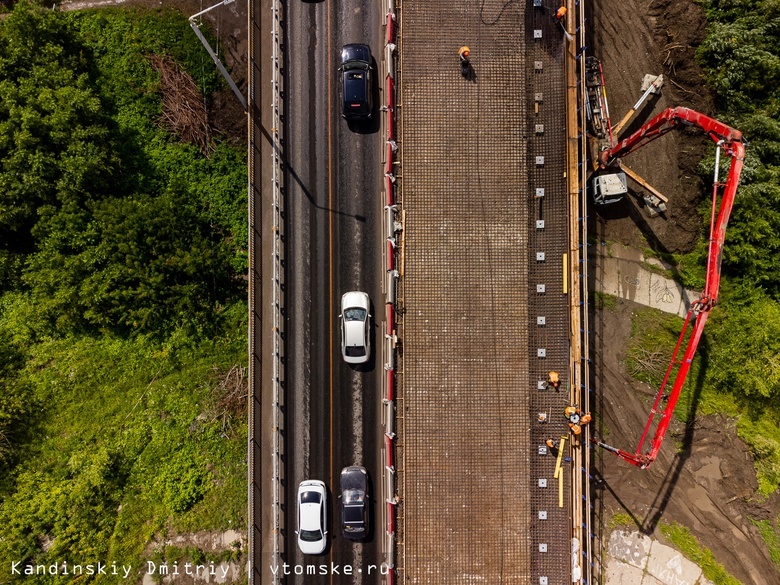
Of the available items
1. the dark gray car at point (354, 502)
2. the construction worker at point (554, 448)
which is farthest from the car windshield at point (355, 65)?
the construction worker at point (554, 448)

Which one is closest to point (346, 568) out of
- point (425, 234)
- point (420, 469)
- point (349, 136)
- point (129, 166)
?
point (420, 469)

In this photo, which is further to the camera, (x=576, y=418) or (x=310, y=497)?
(x=310, y=497)

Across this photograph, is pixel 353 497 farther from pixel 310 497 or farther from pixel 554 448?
pixel 554 448

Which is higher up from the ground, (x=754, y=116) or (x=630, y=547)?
(x=754, y=116)

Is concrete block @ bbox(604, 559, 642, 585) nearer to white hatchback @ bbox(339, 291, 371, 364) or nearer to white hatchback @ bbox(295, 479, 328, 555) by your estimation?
white hatchback @ bbox(295, 479, 328, 555)

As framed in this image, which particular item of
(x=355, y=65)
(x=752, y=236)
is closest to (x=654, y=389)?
(x=752, y=236)
